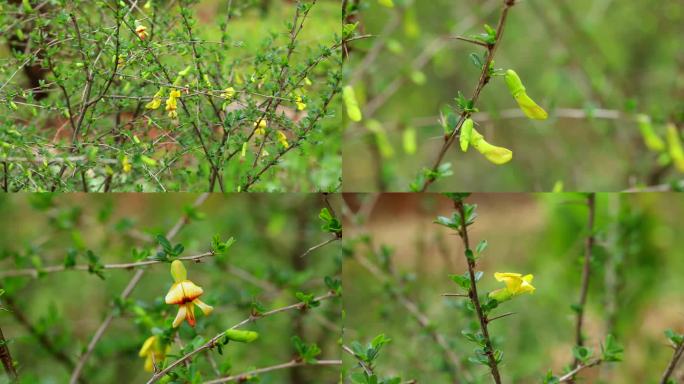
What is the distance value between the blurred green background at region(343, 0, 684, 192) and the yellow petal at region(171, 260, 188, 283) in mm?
1076

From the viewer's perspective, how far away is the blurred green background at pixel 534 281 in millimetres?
1123

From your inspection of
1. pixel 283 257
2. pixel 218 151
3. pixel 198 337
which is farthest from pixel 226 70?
pixel 283 257

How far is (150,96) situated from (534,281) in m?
1.23

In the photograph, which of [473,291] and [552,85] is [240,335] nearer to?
[473,291]

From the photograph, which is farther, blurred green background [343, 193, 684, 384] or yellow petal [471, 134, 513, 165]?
blurred green background [343, 193, 684, 384]

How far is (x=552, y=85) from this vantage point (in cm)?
212

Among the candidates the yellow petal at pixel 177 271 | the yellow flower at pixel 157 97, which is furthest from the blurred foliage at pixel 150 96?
the yellow petal at pixel 177 271

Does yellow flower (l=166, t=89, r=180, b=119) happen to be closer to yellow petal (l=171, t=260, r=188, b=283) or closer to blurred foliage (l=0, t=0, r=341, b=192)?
blurred foliage (l=0, t=0, r=341, b=192)

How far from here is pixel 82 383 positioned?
106 centimetres

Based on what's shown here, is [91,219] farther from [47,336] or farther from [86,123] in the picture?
[86,123]

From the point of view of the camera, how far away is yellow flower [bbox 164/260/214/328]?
68 centimetres

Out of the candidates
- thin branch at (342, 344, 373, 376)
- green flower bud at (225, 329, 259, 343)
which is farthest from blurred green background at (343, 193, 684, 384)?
green flower bud at (225, 329, 259, 343)

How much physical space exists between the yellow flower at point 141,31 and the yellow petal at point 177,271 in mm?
248

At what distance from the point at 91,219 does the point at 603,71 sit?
1.73 meters
